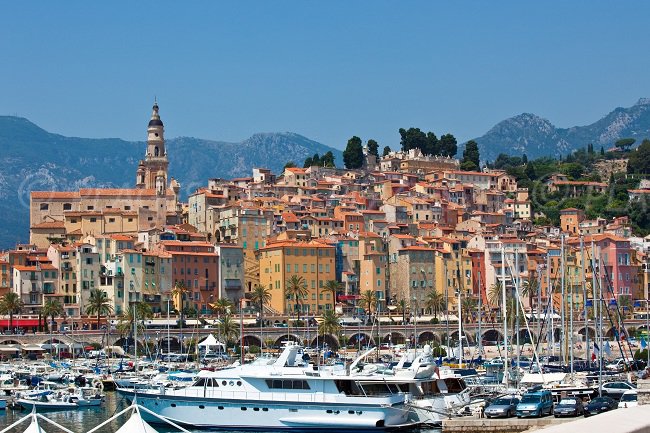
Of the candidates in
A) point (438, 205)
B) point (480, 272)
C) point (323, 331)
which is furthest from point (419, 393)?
point (438, 205)

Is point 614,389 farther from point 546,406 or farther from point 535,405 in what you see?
point 535,405

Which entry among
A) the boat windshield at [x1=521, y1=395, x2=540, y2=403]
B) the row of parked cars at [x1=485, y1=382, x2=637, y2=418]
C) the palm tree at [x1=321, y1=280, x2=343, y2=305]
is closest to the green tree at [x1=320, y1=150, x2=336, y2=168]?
the palm tree at [x1=321, y1=280, x2=343, y2=305]

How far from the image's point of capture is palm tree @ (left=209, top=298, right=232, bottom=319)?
96.0 metres

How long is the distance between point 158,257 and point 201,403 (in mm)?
59773

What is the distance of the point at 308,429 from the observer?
1554 inches

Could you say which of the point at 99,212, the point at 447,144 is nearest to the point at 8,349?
the point at 99,212

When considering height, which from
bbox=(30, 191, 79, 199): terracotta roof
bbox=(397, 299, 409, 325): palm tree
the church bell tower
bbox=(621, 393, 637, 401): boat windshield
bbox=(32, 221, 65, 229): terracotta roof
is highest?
the church bell tower

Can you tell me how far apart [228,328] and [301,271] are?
53.5 ft

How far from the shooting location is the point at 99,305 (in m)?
90.6

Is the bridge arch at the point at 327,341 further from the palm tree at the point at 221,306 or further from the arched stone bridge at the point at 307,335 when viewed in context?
the palm tree at the point at 221,306

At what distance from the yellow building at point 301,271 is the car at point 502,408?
2562 inches

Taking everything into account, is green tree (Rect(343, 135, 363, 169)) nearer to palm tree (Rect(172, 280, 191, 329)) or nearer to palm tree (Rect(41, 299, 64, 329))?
palm tree (Rect(172, 280, 191, 329))

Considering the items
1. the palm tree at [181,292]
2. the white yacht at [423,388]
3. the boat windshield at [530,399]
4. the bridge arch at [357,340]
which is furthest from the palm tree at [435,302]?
the boat windshield at [530,399]

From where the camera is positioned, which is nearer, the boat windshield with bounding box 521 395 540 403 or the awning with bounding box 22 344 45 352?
the boat windshield with bounding box 521 395 540 403
